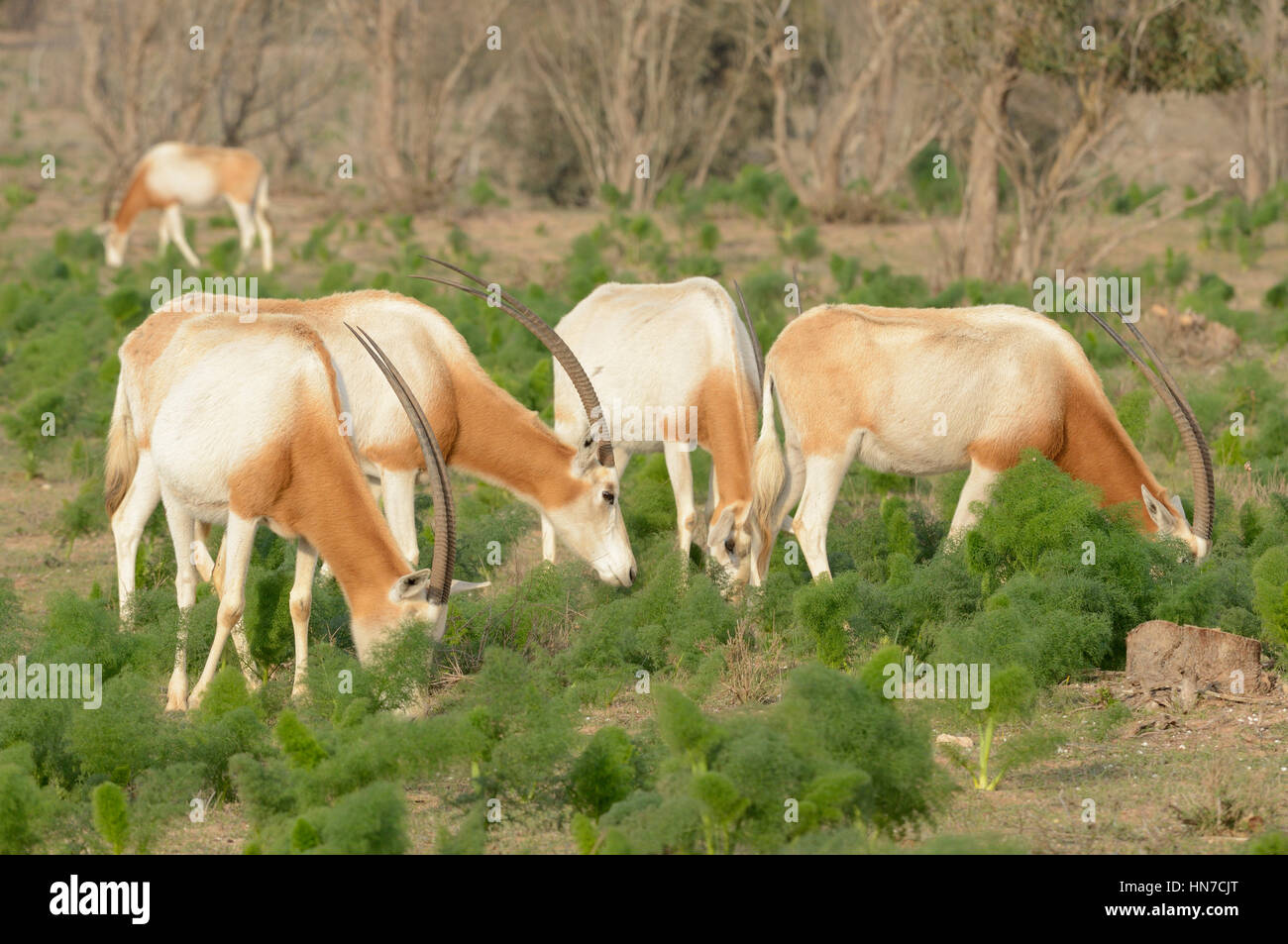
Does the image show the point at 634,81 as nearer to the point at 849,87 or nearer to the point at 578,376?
the point at 849,87

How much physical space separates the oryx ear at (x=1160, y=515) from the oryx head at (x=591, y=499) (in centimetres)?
227

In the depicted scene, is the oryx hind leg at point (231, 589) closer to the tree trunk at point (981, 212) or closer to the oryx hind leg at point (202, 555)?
the oryx hind leg at point (202, 555)

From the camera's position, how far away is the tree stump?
645cm

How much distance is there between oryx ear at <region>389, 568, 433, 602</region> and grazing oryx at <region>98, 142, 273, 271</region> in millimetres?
14330

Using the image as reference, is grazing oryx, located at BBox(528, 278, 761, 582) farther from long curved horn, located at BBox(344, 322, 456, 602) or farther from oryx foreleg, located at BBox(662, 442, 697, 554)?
long curved horn, located at BBox(344, 322, 456, 602)

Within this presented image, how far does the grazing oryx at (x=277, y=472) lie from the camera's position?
19.0ft

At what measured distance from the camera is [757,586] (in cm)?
725

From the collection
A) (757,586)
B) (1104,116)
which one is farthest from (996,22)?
(757,586)

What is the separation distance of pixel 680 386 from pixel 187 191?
45.1 ft

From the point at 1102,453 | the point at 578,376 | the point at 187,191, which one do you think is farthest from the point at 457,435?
the point at 187,191

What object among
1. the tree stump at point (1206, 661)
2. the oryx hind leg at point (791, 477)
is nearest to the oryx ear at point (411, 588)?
the oryx hind leg at point (791, 477)

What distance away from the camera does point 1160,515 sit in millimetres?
7355

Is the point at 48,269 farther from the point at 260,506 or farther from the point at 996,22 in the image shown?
Result: the point at 260,506
